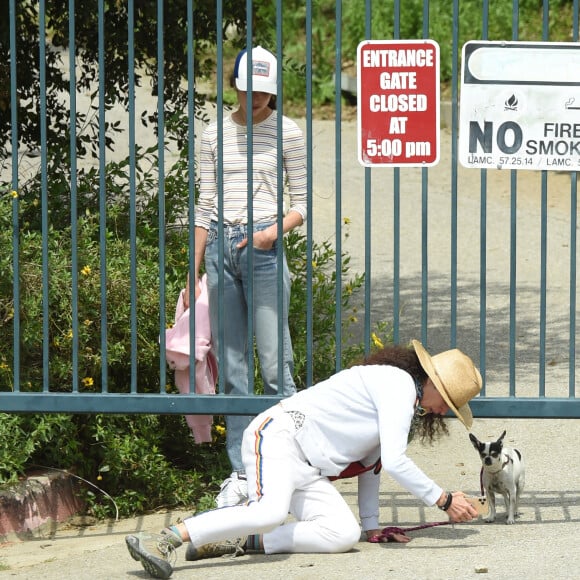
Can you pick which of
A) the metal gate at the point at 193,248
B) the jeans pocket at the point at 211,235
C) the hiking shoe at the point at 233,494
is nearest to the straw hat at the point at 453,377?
the metal gate at the point at 193,248

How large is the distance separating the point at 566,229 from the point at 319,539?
7.76m

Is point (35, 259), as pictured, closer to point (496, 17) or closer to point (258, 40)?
point (258, 40)

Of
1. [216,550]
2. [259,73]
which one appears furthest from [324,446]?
[259,73]

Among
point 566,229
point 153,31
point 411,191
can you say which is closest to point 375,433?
point 153,31

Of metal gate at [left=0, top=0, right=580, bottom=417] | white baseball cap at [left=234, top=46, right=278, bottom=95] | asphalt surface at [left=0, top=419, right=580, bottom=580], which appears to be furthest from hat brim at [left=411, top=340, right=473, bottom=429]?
white baseball cap at [left=234, top=46, right=278, bottom=95]

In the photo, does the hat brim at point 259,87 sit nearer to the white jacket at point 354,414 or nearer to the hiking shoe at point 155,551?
the white jacket at point 354,414

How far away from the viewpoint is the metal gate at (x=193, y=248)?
4.84 m

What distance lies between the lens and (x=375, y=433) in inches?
179

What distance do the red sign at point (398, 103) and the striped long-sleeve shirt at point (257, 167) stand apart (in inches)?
12.4

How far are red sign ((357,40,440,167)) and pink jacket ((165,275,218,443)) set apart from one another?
1.00m

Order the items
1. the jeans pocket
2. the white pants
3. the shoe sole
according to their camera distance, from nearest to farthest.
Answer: the shoe sole → the white pants → the jeans pocket

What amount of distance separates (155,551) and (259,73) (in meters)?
1.94

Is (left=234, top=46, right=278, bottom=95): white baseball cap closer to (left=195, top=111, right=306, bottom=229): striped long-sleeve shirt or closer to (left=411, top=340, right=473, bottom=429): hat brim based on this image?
(left=195, top=111, right=306, bottom=229): striped long-sleeve shirt

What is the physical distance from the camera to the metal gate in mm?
4844
